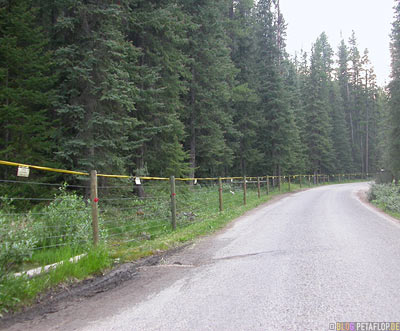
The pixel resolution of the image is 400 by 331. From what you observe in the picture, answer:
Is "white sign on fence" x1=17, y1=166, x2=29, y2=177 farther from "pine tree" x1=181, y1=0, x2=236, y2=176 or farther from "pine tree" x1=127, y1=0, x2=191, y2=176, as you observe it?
"pine tree" x1=181, y1=0, x2=236, y2=176

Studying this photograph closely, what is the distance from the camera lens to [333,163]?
50.0 meters

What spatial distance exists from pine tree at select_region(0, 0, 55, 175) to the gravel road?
21.6ft

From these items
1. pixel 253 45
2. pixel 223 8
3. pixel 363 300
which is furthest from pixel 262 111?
pixel 363 300

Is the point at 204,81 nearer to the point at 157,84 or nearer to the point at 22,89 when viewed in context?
the point at 157,84

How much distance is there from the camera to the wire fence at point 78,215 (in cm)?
482

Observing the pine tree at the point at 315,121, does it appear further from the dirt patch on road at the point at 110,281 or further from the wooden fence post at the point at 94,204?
the wooden fence post at the point at 94,204

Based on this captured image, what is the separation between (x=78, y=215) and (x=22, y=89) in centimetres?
590

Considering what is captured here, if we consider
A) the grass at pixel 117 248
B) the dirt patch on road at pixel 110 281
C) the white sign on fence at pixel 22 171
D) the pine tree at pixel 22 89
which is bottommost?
the dirt patch on road at pixel 110 281

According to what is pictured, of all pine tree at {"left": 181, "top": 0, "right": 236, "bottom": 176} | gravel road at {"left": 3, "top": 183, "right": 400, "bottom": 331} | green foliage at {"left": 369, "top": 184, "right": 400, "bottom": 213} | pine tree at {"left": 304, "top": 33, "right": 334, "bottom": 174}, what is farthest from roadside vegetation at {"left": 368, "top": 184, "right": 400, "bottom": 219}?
pine tree at {"left": 304, "top": 33, "right": 334, "bottom": 174}

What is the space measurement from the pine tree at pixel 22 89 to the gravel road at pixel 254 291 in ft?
21.6

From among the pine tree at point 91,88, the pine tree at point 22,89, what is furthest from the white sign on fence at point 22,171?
the pine tree at point 22,89

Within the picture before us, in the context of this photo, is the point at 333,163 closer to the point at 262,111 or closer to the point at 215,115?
the point at 262,111

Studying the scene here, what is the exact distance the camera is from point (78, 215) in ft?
21.3

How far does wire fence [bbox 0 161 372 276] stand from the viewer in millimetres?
4816
